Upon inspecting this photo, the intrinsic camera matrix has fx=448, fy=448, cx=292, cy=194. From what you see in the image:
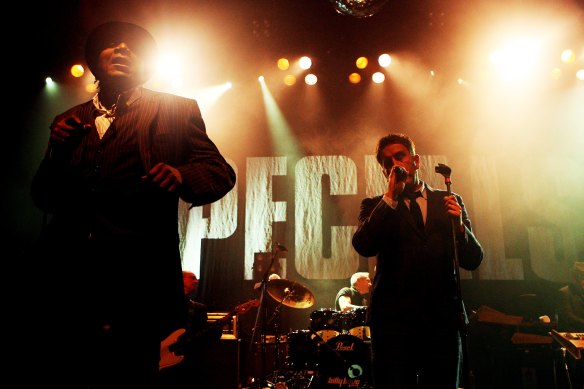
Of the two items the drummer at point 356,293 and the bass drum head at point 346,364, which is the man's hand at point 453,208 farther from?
the drummer at point 356,293

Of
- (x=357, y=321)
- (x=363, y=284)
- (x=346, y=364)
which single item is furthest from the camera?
(x=363, y=284)

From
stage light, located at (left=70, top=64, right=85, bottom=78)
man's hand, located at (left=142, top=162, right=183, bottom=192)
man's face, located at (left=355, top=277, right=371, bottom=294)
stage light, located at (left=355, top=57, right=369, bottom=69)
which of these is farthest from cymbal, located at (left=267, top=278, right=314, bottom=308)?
stage light, located at (left=70, top=64, right=85, bottom=78)

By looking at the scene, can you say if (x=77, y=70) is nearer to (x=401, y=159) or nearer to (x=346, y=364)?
(x=346, y=364)

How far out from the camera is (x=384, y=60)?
292 inches

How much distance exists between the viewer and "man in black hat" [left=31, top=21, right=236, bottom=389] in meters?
1.22

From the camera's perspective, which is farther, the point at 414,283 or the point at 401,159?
the point at 401,159

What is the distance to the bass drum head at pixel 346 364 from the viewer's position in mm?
5492

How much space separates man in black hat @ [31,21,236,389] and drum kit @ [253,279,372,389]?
14.8 ft

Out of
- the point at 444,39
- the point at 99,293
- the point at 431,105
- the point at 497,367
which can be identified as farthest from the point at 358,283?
the point at 99,293

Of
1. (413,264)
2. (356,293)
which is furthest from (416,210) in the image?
(356,293)

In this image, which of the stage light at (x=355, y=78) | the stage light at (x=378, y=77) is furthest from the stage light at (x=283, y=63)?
the stage light at (x=378, y=77)

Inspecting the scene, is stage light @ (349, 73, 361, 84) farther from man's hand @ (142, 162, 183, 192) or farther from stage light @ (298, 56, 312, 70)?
man's hand @ (142, 162, 183, 192)

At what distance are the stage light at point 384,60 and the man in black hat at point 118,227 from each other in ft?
20.9

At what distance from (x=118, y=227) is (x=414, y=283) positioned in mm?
1648
